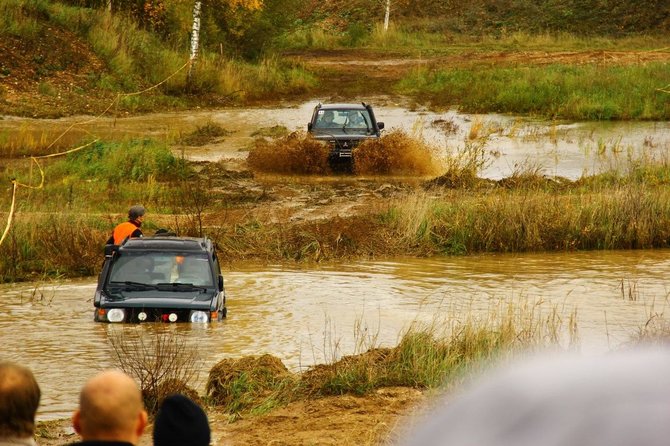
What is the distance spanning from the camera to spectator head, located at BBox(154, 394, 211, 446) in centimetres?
Answer: 320

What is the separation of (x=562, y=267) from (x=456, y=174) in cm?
715

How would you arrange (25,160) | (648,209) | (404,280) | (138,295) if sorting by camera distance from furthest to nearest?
(25,160) → (648,209) → (404,280) → (138,295)

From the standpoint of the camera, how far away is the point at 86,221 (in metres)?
21.2

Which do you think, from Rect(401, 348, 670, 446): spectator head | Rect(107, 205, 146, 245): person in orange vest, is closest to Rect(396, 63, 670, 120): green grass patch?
Rect(107, 205, 146, 245): person in orange vest

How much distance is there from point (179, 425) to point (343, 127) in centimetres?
2618

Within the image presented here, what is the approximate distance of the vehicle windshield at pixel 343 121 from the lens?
28984mm

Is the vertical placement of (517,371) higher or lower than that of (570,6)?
lower

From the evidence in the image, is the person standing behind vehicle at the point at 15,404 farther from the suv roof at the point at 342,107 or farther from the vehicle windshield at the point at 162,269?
the suv roof at the point at 342,107

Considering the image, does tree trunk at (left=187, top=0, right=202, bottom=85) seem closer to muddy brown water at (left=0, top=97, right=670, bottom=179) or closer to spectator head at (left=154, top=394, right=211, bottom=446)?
muddy brown water at (left=0, top=97, right=670, bottom=179)

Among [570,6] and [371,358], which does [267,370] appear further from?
[570,6]

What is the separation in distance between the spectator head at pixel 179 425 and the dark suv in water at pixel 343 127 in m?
25.3

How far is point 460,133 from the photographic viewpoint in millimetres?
37906

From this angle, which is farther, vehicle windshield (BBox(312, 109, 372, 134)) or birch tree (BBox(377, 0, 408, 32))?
birch tree (BBox(377, 0, 408, 32))

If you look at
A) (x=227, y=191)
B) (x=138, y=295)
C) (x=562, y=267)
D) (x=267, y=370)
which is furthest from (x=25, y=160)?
(x=267, y=370)
